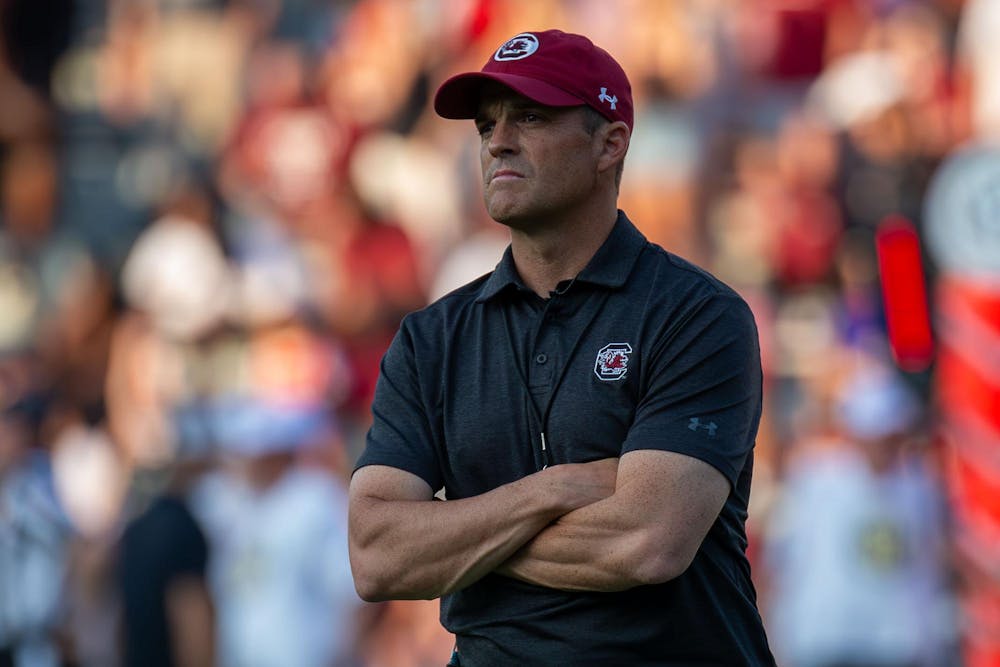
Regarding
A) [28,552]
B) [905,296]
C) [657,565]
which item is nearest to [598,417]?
[657,565]

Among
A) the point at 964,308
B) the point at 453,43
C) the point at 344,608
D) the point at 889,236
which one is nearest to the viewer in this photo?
the point at 964,308

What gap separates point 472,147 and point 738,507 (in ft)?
31.0

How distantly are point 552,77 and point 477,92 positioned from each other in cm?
23

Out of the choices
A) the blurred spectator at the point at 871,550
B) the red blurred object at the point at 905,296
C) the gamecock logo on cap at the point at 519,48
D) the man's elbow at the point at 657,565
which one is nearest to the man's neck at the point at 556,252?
the gamecock logo on cap at the point at 519,48

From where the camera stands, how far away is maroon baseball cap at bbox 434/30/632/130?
4.28 metres

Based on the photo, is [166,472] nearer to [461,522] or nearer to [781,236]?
[781,236]

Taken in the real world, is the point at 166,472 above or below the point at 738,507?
below

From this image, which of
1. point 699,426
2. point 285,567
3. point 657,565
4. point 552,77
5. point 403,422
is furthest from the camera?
point 285,567

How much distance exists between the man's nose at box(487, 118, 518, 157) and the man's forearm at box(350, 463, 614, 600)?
73 centimetres

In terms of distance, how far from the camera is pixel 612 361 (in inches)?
165

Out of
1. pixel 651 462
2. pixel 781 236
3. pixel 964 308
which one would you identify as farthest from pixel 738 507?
pixel 781 236

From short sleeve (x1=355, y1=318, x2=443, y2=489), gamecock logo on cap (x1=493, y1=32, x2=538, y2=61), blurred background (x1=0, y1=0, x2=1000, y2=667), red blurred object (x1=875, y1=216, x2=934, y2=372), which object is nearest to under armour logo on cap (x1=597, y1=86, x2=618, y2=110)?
gamecock logo on cap (x1=493, y1=32, x2=538, y2=61)

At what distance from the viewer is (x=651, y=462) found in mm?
4059

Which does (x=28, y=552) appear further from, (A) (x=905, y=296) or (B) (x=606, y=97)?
(B) (x=606, y=97)
